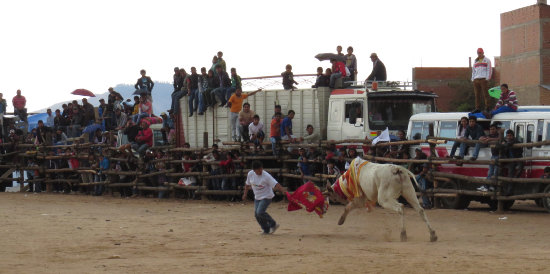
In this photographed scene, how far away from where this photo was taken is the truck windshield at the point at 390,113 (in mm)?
21703

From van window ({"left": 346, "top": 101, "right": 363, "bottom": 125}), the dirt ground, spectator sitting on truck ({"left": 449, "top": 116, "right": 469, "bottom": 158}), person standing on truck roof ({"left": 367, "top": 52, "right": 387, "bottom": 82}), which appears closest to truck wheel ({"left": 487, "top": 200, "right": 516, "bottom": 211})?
the dirt ground

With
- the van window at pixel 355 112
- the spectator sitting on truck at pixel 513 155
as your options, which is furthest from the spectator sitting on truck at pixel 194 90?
the spectator sitting on truck at pixel 513 155

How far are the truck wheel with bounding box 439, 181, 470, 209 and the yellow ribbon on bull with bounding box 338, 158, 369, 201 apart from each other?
15.7 ft

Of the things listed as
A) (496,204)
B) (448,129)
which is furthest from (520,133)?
(496,204)

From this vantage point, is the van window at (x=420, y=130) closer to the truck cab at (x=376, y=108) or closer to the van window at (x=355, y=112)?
the truck cab at (x=376, y=108)

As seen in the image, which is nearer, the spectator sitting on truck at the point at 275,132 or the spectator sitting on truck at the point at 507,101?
the spectator sitting on truck at the point at 507,101

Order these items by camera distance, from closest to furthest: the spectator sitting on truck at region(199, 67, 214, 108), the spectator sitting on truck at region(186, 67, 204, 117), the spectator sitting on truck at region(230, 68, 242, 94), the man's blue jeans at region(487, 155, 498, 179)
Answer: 1. the man's blue jeans at region(487, 155, 498, 179)
2. the spectator sitting on truck at region(230, 68, 242, 94)
3. the spectator sitting on truck at region(199, 67, 214, 108)
4. the spectator sitting on truck at region(186, 67, 204, 117)

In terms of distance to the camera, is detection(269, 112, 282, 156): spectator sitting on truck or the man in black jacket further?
the man in black jacket

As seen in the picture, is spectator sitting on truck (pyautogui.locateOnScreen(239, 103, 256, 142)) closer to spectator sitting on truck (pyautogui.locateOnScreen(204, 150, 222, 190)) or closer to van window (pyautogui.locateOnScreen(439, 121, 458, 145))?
spectator sitting on truck (pyautogui.locateOnScreen(204, 150, 222, 190))

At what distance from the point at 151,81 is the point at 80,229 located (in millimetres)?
12635

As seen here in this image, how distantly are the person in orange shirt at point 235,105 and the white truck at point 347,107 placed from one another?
13.1 inches

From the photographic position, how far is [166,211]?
823 inches

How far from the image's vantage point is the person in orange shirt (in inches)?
945

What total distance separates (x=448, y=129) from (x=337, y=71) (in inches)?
174
